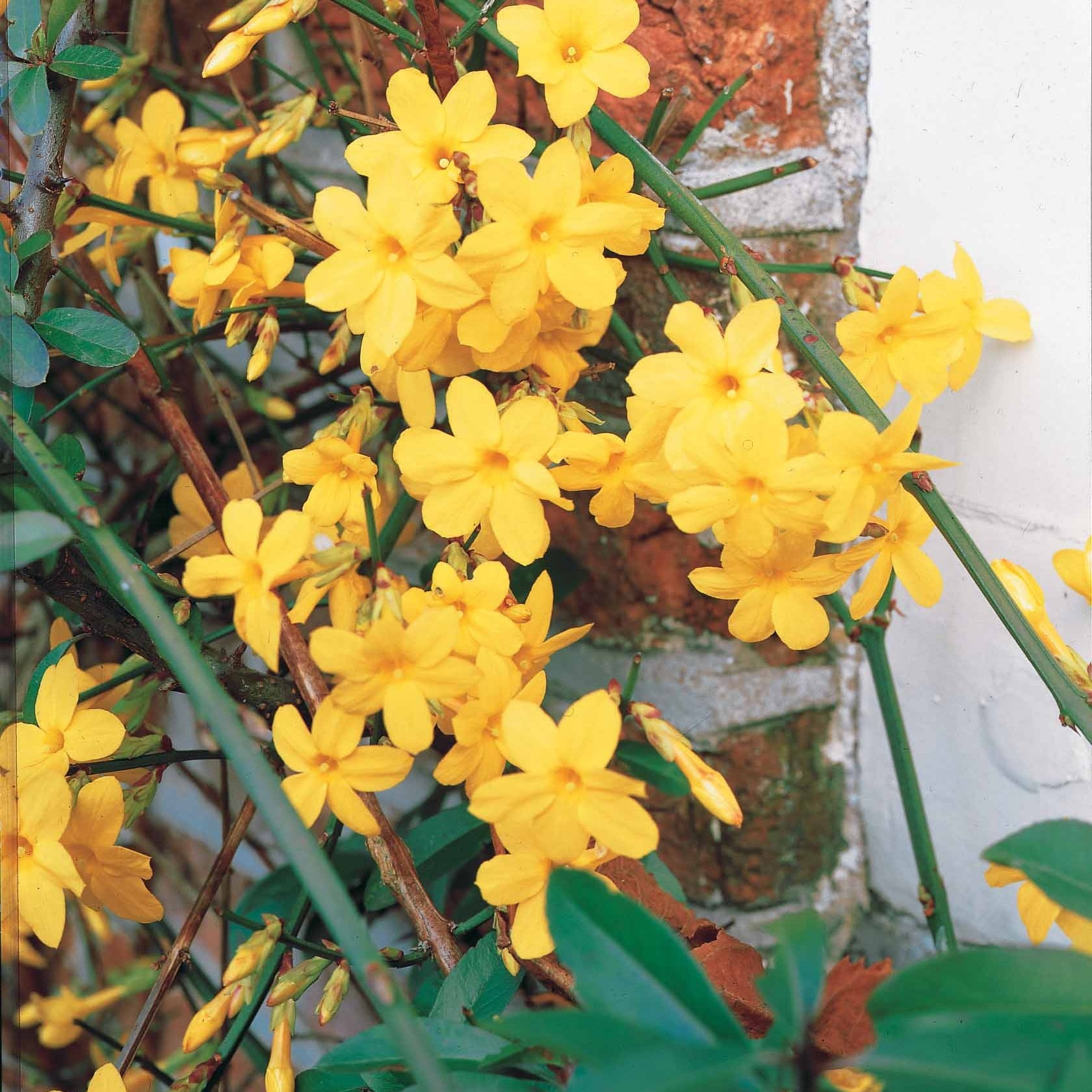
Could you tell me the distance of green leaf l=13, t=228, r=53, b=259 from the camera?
22.6 inches

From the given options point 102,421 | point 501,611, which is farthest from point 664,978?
point 102,421

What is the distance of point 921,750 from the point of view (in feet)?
2.69

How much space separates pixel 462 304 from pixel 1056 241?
1.32 feet

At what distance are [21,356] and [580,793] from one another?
387 mm

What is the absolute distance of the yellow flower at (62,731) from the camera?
0.54m

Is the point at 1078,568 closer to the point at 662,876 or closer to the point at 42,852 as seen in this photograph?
the point at 662,876

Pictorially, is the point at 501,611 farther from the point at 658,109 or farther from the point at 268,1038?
the point at 268,1038

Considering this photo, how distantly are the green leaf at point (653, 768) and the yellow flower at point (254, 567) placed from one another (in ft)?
0.86

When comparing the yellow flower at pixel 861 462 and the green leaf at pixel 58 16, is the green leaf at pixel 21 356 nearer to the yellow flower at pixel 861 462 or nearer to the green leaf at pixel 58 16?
the green leaf at pixel 58 16

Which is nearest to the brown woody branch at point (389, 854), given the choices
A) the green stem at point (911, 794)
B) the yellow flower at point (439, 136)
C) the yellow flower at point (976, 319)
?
the yellow flower at point (439, 136)

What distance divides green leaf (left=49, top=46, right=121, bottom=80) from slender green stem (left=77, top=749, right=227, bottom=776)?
40cm

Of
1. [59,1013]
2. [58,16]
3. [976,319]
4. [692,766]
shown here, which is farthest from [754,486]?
[59,1013]

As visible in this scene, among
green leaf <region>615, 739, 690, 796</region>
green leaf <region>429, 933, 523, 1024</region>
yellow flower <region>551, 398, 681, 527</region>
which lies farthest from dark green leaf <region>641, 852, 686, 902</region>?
yellow flower <region>551, 398, 681, 527</region>

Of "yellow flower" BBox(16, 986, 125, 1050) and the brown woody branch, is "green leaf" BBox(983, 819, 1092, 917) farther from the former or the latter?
"yellow flower" BBox(16, 986, 125, 1050)
